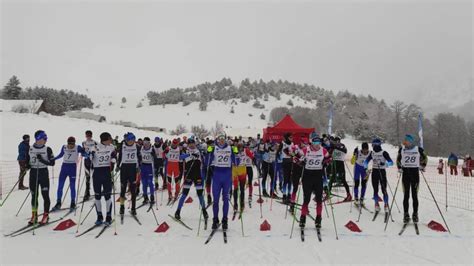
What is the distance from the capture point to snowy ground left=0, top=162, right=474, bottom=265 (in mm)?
5559

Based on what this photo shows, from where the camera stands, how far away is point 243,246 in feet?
20.3

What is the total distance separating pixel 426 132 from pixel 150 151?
6689cm

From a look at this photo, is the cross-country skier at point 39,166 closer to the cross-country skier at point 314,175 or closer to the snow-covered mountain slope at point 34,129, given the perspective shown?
the cross-country skier at point 314,175

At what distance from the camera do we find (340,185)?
43.9 ft

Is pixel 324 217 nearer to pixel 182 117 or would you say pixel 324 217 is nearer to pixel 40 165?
pixel 40 165

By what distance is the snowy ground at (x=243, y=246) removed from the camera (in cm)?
556

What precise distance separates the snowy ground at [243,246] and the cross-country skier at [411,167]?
0.57 m

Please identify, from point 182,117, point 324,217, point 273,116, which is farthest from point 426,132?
point 324,217

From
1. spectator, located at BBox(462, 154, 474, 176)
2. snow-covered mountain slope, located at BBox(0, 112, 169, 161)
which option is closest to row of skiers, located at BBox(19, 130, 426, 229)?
spectator, located at BBox(462, 154, 474, 176)

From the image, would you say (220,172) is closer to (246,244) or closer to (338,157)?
(246,244)

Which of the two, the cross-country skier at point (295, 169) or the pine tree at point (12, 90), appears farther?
the pine tree at point (12, 90)

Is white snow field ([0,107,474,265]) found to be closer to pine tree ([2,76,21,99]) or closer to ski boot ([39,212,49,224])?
ski boot ([39,212,49,224])

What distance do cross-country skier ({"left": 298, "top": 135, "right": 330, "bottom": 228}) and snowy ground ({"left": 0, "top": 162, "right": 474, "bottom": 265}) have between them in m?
0.56

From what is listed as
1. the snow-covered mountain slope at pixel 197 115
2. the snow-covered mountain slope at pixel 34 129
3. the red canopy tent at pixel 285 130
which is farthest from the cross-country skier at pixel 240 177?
the snow-covered mountain slope at pixel 197 115
